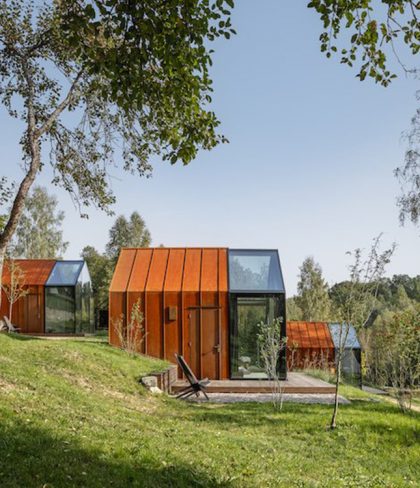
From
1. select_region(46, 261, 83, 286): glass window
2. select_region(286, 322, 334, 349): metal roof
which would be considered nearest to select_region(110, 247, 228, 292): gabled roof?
select_region(46, 261, 83, 286): glass window

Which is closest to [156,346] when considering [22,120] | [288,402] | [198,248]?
[198,248]

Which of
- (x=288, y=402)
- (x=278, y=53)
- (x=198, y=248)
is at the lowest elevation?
(x=288, y=402)

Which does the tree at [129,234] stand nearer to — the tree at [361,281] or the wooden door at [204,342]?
the wooden door at [204,342]

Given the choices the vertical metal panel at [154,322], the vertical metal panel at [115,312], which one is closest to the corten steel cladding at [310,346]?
the vertical metal panel at [154,322]

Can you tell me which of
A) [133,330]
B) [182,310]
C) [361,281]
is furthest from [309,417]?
[133,330]

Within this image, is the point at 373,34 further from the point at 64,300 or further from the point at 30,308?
the point at 30,308

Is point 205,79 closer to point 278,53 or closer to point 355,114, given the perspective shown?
point 278,53

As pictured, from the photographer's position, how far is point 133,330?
15125mm

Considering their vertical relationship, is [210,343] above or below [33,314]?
below

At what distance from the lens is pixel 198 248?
1714cm

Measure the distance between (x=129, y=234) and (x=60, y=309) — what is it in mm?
21467

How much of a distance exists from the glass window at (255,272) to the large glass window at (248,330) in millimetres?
382

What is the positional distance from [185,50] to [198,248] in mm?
12927

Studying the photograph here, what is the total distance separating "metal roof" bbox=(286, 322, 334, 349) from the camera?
2067cm
